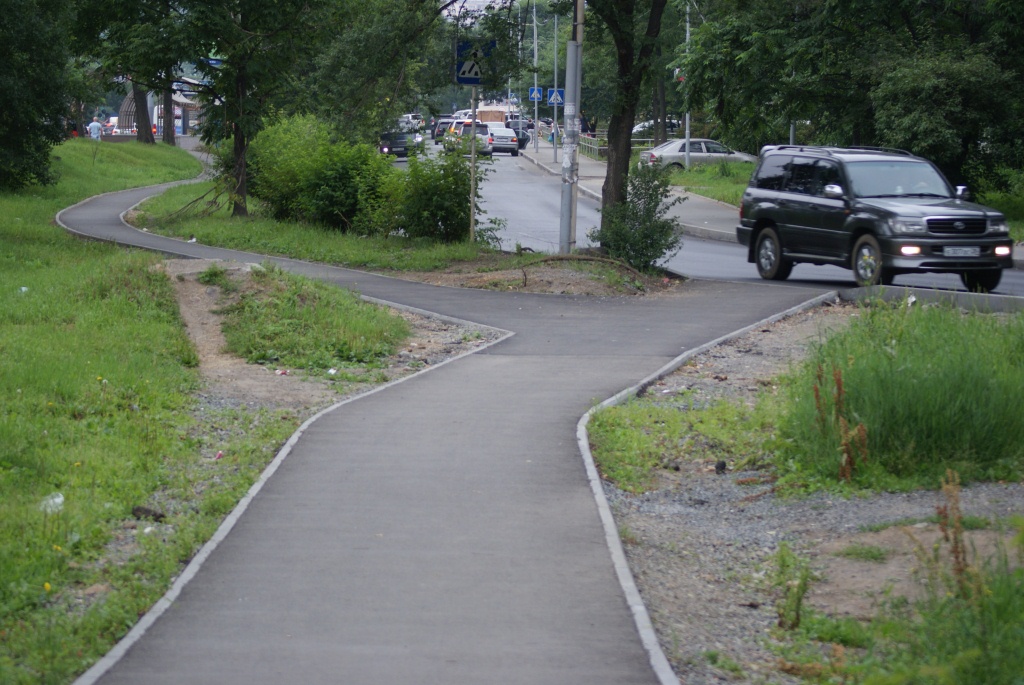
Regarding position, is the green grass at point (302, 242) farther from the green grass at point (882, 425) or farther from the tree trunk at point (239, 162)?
the green grass at point (882, 425)

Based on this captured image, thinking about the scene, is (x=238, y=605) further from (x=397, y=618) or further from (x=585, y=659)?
(x=585, y=659)

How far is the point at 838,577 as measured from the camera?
6562 millimetres

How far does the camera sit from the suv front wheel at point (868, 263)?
1750 cm

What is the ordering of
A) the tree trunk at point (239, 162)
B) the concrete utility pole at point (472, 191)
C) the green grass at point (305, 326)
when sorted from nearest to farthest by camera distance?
the green grass at point (305, 326) < the concrete utility pole at point (472, 191) < the tree trunk at point (239, 162)

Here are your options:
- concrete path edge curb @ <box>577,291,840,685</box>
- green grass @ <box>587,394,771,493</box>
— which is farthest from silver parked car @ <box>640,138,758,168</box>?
green grass @ <box>587,394,771,493</box>

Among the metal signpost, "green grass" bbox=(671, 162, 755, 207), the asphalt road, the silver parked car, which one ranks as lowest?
the asphalt road

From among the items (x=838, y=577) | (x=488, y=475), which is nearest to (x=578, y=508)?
(x=488, y=475)

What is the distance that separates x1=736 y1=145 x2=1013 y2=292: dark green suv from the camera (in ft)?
56.4

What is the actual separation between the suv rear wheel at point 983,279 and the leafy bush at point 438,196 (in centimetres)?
929

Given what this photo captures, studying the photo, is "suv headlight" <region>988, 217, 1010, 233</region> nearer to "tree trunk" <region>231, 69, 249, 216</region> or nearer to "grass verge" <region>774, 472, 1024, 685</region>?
"grass verge" <region>774, 472, 1024, 685</region>

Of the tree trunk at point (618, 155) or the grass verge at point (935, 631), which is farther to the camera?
the tree trunk at point (618, 155)

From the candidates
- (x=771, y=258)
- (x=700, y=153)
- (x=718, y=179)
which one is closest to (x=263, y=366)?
(x=771, y=258)

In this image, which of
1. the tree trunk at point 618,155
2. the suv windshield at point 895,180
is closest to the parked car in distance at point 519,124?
the tree trunk at point 618,155

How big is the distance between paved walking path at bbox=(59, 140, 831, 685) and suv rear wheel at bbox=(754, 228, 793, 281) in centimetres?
886
